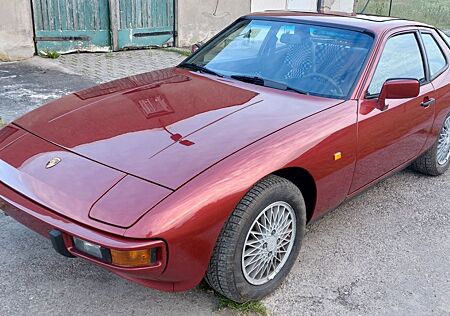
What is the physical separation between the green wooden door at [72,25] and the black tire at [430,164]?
595cm

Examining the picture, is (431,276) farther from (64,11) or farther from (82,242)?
(64,11)

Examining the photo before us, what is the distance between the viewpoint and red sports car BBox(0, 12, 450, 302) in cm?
213

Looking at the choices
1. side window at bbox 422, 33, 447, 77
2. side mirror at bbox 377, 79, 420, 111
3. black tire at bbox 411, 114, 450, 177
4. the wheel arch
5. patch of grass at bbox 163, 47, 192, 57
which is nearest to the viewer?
the wheel arch

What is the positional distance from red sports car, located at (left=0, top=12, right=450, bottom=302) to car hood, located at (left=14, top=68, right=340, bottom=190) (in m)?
0.01

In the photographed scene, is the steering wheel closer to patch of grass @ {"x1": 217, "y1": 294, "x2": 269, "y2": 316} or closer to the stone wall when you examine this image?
patch of grass @ {"x1": 217, "y1": 294, "x2": 269, "y2": 316}

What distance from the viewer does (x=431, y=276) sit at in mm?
2951

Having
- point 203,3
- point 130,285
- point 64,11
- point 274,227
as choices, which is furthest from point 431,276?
point 203,3

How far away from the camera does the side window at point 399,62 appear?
329cm

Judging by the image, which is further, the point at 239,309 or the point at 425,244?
the point at 425,244

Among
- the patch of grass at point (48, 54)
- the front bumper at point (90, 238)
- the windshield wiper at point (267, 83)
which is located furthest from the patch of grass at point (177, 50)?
the front bumper at point (90, 238)

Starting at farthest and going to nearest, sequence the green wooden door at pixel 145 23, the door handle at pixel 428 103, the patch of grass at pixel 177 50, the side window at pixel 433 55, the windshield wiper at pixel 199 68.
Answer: the patch of grass at pixel 177 50 → the green wooden door at pixel 145 23 → the side window at pixel 433 55 → the door handle at pixel 428 103 → the windshield wiper at pixel 199 68

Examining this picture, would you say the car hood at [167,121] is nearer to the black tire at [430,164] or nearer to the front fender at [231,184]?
the front fender at [231,184]

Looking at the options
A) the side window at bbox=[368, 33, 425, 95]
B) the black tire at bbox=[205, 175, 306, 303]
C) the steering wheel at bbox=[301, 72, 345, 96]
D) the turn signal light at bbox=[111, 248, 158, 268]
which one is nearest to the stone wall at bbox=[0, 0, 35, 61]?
the steering wheel at bbox=[301, 72, 345, 96]

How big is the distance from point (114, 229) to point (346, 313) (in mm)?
1366
